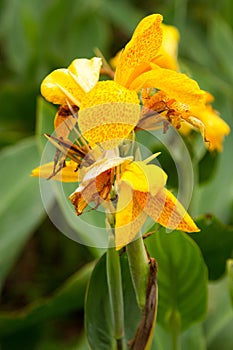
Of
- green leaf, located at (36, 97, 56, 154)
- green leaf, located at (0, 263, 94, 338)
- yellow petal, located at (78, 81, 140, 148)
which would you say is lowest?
green leaf, located at (0, 263, 94, 338)

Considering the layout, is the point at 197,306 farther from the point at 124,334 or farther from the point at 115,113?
the point at 115,113

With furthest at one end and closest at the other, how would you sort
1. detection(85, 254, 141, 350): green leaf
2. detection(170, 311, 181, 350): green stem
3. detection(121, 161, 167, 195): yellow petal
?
detection(170, 311, 181, 350): green stem, detection(85, 254, 141, 350): green leaf, detection(121, 161, 167, 195): yellow petal

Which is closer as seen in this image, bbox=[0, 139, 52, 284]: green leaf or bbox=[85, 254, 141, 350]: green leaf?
bbox=[85, 254, 141, 350]: green leaf

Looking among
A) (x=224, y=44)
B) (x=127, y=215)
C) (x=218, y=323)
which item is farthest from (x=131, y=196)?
(x=224, y=44)

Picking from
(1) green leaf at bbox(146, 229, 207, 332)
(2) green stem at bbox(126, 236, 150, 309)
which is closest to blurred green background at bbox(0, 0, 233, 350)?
(1) green leaf at bbox(146, 229, 207, 332)

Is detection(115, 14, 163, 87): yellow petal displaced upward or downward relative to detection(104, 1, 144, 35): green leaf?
upward

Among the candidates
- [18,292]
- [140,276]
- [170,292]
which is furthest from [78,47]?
[140,276]

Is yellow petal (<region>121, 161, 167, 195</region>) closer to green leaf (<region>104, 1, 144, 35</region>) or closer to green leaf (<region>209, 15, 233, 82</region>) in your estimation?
green leaf (<region>209, 15, 233, 82</region>)
